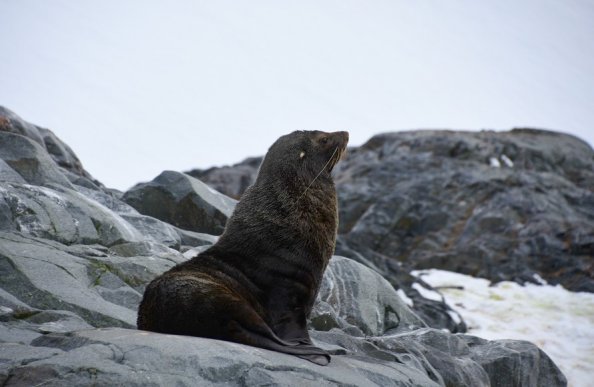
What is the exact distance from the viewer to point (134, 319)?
537 cm

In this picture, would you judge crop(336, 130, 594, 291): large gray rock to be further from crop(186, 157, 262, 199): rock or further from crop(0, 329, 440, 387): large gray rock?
crop(0, 329, 440, 387): large gray rock

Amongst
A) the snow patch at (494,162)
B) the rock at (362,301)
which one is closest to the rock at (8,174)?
the rock at (362,301)

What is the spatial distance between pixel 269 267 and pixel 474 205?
13.7 m

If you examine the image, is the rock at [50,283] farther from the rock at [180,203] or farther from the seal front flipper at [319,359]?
the rock at [180,203]

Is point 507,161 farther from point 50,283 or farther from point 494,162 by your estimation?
point 50,283

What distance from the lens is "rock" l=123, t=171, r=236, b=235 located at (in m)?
9.95

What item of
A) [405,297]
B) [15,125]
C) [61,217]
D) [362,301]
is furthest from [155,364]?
[15,125]

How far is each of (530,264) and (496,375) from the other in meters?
8.63

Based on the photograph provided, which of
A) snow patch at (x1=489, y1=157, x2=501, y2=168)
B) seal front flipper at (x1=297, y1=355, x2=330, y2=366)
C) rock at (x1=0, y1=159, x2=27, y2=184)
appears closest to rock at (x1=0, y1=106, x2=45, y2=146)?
rock at (x1=0, y1=159, x2=27, y2=184)

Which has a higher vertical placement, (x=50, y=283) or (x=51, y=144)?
(x=51, y=144)

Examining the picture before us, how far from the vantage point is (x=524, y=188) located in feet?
57.5

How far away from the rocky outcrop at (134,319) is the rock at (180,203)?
0.03m

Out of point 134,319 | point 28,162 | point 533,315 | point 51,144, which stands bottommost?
point 533,315

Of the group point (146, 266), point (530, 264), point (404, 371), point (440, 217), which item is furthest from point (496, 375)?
point (440, 217)
